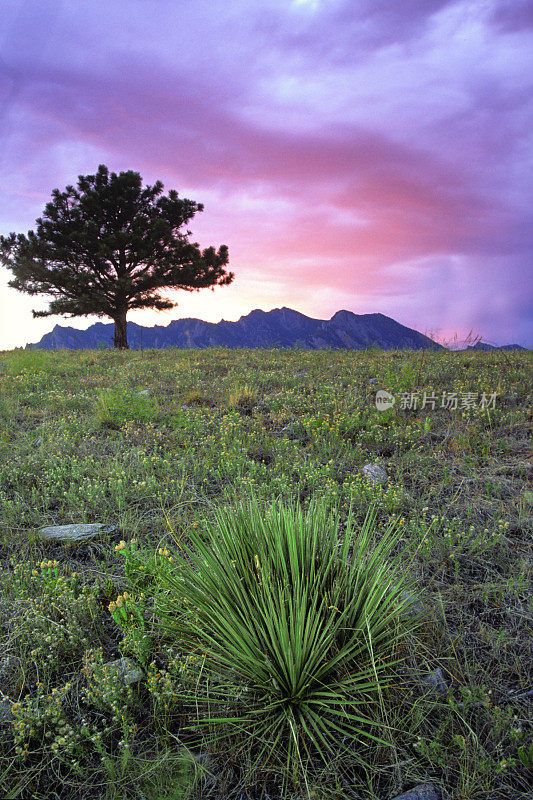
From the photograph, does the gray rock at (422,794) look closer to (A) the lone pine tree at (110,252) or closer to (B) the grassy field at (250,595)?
(B) the grassy field at (250,595)

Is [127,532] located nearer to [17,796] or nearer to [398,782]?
[17,796]

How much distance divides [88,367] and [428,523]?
31.6ft

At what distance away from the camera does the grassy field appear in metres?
2.05

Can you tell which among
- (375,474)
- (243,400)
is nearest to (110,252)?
(243,400)

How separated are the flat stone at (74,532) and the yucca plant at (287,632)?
1.48 meters

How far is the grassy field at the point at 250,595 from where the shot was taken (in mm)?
2049

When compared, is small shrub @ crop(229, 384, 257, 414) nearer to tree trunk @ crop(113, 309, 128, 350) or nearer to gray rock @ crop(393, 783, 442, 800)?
gray rock @ crop(393, 783, 442, 800)

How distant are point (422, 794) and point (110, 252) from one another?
85.6 ft

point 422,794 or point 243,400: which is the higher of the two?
point 243,400

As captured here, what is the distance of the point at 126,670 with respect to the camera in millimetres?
2467

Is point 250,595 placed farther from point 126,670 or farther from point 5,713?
point 5,713

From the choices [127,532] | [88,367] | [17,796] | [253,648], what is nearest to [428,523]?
[253,648]

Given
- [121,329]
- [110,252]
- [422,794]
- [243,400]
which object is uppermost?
[110,252]

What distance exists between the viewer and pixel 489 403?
6.66m
